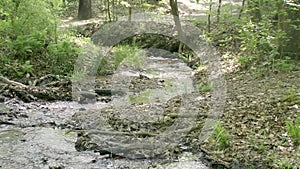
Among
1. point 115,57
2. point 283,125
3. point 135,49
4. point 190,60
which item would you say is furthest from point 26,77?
point 283,125

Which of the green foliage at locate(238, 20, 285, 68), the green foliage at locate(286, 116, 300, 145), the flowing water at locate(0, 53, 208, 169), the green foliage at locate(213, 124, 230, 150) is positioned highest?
the green foliage at locate(238, 20, 285, 68)

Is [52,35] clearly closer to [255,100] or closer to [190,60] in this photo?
[190,60]

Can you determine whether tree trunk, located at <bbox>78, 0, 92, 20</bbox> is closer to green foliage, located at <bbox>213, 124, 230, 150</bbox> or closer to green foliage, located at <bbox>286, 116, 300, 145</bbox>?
green foliage, located at <bbox>213, 124, 230, 150</bbox>

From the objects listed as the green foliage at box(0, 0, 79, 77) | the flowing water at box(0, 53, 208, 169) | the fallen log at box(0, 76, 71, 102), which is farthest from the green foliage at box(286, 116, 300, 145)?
the green foliage at box(0, 0, 79, 77)

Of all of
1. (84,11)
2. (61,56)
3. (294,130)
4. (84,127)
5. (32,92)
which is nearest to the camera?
(294,130)

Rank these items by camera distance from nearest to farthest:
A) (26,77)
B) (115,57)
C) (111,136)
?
(111,136) → (26,77) → (115,57)

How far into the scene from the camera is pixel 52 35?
37.1 feet

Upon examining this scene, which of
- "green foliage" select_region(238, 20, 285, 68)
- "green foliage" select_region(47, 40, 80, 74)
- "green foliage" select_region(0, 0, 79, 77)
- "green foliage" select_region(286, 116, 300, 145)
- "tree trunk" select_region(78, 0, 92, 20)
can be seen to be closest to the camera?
"green foliage" select_region(286, 116, 300, 145)

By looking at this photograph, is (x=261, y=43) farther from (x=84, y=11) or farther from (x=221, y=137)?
(x=84, y=11)

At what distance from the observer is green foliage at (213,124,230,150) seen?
533 cm

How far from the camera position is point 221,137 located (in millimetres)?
5367

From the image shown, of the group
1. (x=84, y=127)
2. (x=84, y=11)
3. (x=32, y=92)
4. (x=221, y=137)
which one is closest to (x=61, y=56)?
(x=32, y=92)

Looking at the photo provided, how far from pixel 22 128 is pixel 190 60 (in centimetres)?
682

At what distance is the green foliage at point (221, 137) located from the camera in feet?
17.5
